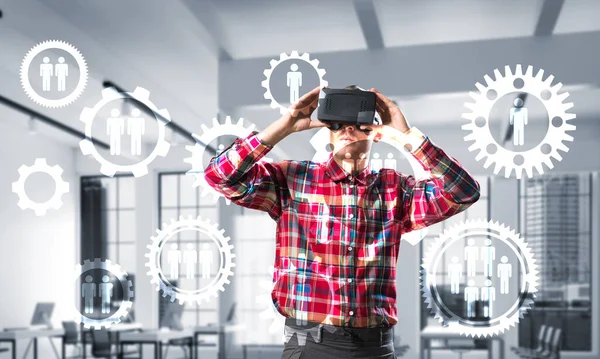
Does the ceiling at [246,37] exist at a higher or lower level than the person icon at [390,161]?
higher

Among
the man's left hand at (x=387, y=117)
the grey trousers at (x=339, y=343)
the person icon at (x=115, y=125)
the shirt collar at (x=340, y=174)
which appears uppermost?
the person icon at (x=115, y=125)

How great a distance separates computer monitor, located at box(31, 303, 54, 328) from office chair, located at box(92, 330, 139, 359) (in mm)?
201

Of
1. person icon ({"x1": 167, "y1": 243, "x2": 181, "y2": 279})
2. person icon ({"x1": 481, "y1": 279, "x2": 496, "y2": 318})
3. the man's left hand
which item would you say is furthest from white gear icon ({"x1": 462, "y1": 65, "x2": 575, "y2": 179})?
person icon ({"x1": 167, "y1": 243, "x2": 181, "y2": 279})

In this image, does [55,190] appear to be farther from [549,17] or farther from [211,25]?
[549,17]

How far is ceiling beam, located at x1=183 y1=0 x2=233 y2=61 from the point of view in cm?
279

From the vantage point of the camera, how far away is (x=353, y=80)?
2.62m

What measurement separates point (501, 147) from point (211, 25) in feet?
→ 4.24

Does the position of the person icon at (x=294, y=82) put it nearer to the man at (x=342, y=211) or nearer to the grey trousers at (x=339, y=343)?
the man at (x=342, y=211)

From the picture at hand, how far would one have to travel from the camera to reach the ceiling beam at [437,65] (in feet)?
8.30

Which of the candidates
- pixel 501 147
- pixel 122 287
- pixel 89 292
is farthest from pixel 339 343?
pixel 89 292

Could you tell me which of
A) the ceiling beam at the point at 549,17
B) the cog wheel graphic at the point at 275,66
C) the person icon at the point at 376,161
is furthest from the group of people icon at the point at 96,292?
the ceiling beam at the point at 549,17

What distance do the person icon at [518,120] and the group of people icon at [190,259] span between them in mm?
Answer: 1293

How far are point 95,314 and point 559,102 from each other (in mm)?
2051

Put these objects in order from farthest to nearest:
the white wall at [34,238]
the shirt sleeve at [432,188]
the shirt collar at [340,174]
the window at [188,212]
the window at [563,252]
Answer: the window at [563,252] < the white wall at [34,238] < the window at [188,212] < the shirt collar at [340,174] < the shirt sleeve at [432,188]
